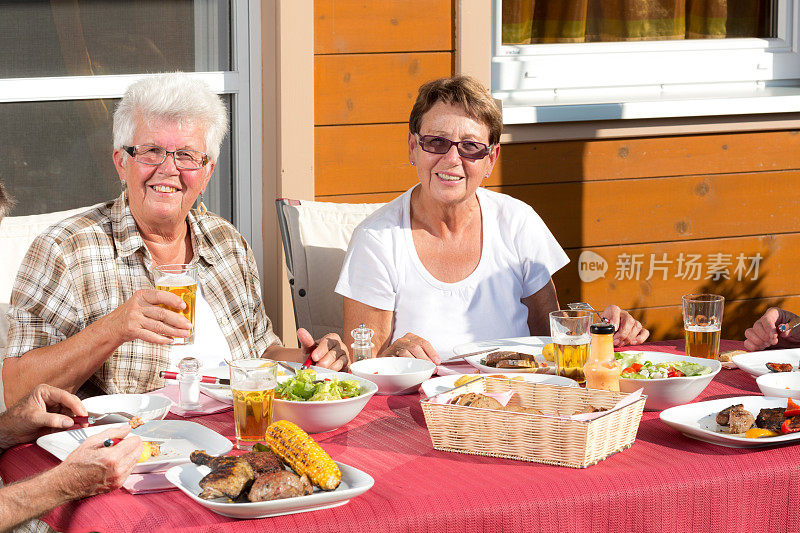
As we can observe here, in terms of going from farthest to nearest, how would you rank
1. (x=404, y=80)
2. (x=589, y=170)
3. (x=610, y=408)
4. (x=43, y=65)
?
(x=589, y=170) < (x=404, y=80) < (x=43, y=65) < (x=610, y=408)

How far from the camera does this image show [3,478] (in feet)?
6.13

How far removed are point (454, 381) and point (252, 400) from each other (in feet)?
1.63

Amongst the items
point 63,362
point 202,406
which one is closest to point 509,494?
point 202,406

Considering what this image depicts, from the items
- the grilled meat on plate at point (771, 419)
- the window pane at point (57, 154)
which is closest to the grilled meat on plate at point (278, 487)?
the grilled meat on plate at point (771, 419)

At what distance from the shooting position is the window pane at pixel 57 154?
338cm

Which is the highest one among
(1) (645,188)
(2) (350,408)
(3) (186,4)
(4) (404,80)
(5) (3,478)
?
(3) (186,4)

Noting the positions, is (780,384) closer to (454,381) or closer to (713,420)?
(713,420)

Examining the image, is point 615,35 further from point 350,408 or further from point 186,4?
point 350,408

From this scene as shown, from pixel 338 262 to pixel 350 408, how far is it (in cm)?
152

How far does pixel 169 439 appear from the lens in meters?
1.85

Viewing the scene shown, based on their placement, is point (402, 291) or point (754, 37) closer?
point (402, 291)

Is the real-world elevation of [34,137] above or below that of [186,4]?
below

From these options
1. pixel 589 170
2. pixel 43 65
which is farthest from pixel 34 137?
pixel 589 170

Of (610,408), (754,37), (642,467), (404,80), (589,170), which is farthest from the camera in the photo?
(754,37)
